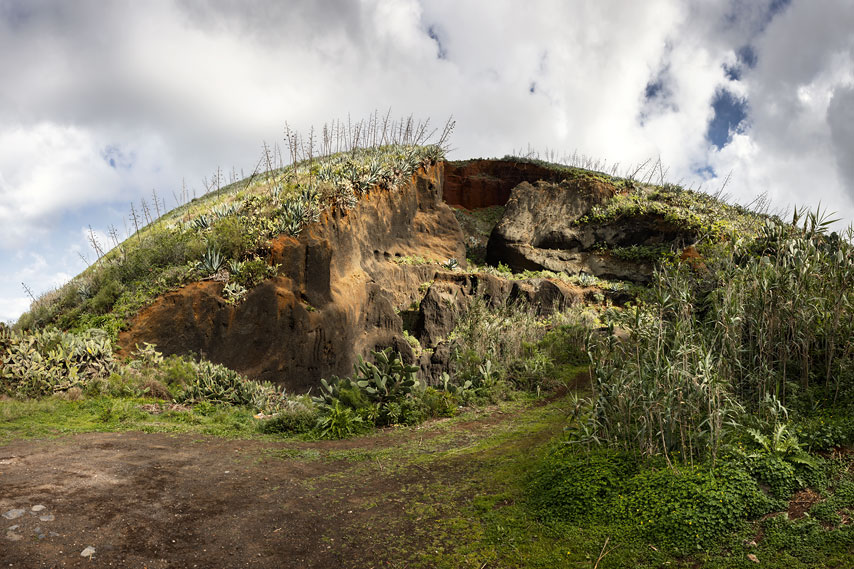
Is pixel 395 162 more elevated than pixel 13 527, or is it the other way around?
pixel 395 162

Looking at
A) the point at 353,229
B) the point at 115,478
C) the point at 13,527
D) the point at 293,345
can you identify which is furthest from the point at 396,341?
the point at 13,527

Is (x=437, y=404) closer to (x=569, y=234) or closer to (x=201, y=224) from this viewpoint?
(x=201, y=224)

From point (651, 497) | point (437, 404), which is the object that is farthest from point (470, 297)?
point (651, 497)

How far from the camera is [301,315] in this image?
1247 centimetres

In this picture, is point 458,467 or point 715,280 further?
point 715,280

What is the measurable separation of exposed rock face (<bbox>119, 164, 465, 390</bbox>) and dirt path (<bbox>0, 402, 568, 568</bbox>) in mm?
4017

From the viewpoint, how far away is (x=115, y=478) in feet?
18.2

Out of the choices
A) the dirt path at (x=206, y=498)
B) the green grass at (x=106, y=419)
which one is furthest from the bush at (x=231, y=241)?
the dirt path at (x=206, y=498)

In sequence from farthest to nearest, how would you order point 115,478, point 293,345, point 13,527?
point 293,345
point 115,478
point 13,527

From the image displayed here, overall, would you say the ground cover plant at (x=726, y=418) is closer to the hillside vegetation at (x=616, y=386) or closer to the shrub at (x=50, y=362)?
the hillside vegetation at (x=616, y=386)

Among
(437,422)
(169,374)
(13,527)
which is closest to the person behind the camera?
(13,527)

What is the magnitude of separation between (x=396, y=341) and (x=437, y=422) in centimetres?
545

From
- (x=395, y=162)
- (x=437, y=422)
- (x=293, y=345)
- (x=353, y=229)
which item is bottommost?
(x=437, y=422)

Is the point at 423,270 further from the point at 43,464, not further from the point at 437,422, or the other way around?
the point at 43,464
